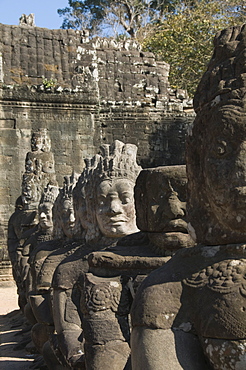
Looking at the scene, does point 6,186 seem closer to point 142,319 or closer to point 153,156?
point 153,156

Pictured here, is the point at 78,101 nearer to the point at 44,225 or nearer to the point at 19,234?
the point at 19,234

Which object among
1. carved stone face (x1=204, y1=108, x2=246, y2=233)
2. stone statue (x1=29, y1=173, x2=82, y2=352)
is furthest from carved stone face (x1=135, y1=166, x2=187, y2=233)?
stone statue (x1=29, y1=173, x2=82, y2=352)

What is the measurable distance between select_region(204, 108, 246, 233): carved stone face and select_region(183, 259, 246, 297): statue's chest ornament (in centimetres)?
14

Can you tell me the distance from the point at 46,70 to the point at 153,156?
394 centimetres

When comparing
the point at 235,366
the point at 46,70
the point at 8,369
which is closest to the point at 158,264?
the point at 235,366

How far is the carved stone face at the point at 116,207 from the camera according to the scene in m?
4.97

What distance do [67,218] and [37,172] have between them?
258 inches

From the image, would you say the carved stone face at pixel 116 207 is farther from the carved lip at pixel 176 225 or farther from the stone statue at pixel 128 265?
the carved lip at pixel 176 225

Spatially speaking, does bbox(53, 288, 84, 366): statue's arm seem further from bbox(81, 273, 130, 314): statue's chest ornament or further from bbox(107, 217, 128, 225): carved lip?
bbox(81, 273, 130, 314): statue's chest ornament

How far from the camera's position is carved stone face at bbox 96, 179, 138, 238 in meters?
4.97

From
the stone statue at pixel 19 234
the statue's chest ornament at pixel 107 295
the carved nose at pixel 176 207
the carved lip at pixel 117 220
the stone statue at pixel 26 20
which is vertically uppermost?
the stone statue at pixel 26 20

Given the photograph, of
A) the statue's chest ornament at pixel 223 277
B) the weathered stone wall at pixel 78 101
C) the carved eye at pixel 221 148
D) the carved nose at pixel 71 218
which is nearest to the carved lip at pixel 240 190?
the carved eye at pixel 221 148

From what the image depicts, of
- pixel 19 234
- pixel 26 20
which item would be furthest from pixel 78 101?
pixel 19 234

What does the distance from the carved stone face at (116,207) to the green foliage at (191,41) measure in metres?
21.3
